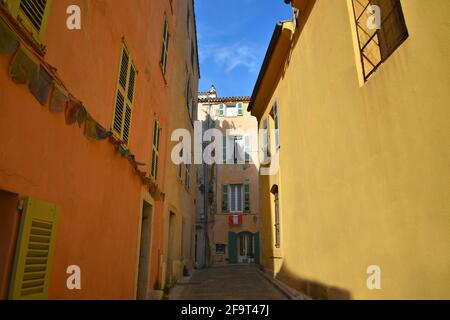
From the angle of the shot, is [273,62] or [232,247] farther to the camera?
[232,247]

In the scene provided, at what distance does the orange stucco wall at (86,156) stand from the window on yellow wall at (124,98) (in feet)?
0.77

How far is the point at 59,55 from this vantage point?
3.09m

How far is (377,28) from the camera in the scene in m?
5.36

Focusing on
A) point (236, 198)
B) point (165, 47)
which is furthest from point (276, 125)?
point (236, 198)

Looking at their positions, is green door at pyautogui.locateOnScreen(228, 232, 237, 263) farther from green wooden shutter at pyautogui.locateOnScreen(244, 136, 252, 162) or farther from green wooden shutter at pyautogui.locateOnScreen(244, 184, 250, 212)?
green wooden shutter at pyautogui.locateOnScreen(244, 136, 252, 162)

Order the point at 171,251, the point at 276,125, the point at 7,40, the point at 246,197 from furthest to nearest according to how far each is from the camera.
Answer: the point at 246,197 < the point at 276,125 < the point at 171,251 < the point at 7,40

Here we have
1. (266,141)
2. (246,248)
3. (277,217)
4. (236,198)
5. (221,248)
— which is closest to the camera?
(277,217)

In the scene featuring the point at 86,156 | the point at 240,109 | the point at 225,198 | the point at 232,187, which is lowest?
the point at 86,156

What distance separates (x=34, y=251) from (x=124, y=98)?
3170 millimetres

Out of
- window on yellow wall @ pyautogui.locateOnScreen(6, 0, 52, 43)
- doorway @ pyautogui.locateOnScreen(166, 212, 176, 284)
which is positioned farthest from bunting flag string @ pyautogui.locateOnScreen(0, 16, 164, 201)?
doorway @ pyautogui.locateOnScreen(166, 212, 176, 284)

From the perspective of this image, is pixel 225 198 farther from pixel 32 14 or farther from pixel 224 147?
pixel 32 14

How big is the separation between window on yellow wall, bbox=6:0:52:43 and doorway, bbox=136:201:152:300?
453 cm

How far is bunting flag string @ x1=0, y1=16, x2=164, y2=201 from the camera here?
7.39 ft

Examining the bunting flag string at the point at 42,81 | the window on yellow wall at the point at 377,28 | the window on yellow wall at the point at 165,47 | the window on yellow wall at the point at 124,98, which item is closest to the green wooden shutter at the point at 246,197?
the window on yellow wall at the point at 165,47
